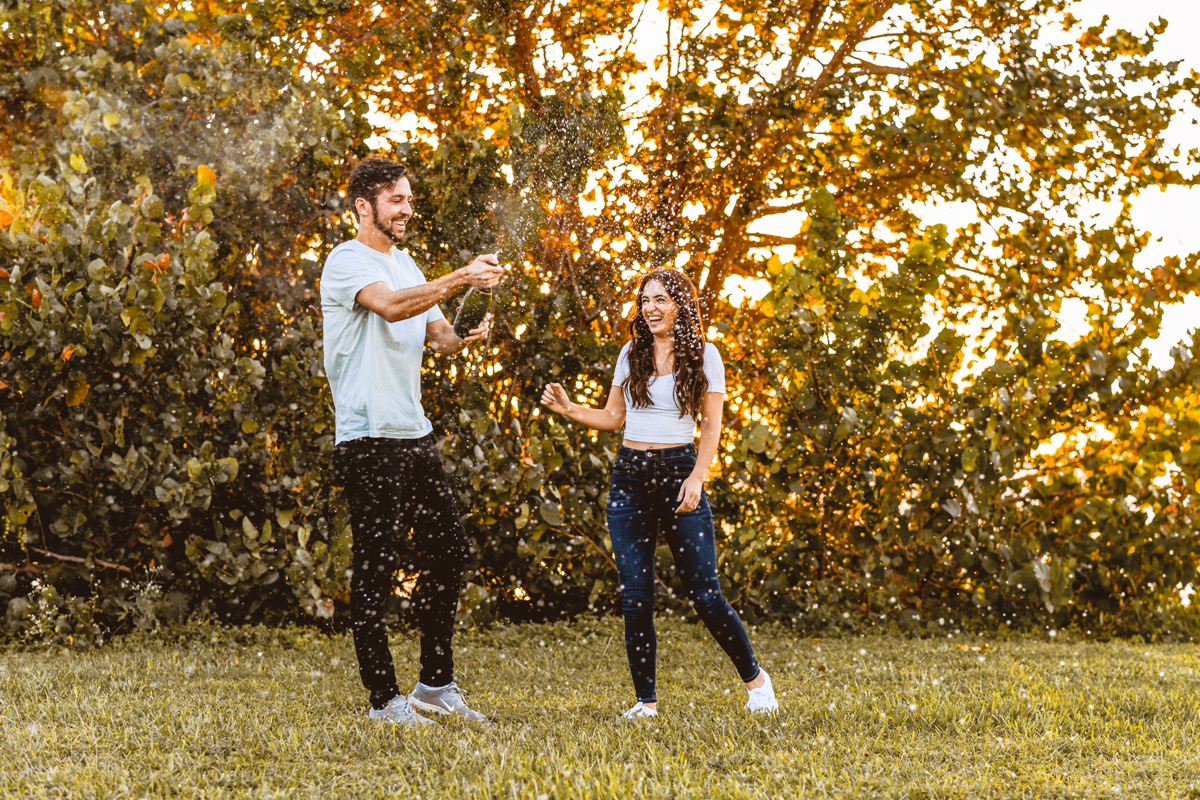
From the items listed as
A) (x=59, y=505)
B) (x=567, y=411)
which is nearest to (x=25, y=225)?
(x=59, y=505)

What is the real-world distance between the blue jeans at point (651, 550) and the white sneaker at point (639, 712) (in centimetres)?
3

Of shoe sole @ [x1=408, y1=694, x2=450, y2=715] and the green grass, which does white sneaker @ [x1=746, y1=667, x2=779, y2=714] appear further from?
shoe sole @ [x1=408, y1=694, x2=450, y2=715]

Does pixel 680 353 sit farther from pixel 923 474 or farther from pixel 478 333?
pixel 923 474

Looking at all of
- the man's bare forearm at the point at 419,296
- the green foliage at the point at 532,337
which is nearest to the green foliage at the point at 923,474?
the green foliage at the point at 532,337

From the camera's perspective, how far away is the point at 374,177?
359 cm

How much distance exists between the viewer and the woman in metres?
3.72

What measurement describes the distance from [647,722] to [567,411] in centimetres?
121

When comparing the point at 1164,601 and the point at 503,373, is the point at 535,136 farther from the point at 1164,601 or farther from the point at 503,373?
the point at 1164,601

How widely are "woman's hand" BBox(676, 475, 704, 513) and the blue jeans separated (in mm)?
80

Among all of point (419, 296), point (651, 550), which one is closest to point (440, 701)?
point (651, 550)

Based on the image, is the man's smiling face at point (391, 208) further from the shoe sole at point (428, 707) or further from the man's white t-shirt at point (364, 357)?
the shoe sole at point (428, 707)

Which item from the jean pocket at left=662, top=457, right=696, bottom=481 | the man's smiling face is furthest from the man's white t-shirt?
the jean pocket at left=662, top=457, right=696, bottom=481

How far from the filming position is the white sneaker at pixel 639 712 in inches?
144

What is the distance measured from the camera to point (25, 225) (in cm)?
525
